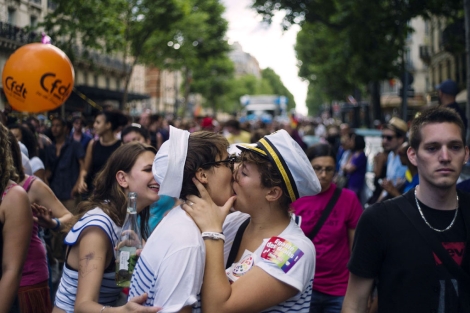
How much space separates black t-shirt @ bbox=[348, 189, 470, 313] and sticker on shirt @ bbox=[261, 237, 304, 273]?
Result: 0.53m

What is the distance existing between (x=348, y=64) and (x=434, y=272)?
85.8ft

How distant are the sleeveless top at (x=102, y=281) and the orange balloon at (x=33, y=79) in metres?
5.19

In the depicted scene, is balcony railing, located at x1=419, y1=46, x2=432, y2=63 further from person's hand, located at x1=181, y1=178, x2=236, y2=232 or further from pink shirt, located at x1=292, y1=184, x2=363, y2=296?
person's hand, located at x1=181, y1=178, x2=236, y2=232

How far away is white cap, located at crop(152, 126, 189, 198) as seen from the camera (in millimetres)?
2451

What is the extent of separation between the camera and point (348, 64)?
2811 centimetres

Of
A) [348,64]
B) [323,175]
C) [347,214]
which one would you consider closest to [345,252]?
[347,214]

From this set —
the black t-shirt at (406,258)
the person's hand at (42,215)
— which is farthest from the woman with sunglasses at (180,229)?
the person's hand at (42,215)

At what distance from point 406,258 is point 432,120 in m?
0.67

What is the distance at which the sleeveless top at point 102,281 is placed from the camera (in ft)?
9.79

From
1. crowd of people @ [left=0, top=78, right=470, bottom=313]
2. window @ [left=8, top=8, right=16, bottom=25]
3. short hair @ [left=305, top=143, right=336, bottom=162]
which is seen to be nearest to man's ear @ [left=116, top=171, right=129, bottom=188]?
crowd of people @ [left=0, top=78, right=470, bottom=313]

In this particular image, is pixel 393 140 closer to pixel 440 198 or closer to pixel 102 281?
pixel 440 198

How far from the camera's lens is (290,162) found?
2.56 m

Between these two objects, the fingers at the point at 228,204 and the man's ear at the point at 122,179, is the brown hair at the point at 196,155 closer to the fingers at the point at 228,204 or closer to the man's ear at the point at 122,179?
the fingers at the point at 228,204

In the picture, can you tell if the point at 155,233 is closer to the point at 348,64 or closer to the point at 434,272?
the point at 434,272
